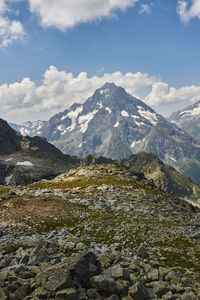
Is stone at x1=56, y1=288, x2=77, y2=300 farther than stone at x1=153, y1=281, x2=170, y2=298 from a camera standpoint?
No

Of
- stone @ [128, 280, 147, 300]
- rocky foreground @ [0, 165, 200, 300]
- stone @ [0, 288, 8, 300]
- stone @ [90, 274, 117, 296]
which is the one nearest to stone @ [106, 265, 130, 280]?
rocky foreground @ [0, 165, 200, 300]

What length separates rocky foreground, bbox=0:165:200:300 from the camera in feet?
44.0

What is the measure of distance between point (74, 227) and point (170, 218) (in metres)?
16.3

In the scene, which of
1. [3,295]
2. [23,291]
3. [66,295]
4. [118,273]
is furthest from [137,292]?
[3,295]

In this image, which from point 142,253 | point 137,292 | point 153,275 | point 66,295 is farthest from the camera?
point 142,253

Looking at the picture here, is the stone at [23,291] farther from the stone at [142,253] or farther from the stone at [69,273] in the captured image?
the stone at [142,253]

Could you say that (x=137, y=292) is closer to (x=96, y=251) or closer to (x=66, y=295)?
(x=66, y=295)

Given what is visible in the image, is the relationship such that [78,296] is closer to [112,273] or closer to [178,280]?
[112,273]

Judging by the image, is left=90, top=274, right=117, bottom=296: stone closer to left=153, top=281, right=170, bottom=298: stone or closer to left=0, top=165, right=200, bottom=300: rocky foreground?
left=0, top=165, right=200, bottom=300: rocky foreground

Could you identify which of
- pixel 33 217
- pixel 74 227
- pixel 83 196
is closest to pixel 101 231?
pixel 74 227

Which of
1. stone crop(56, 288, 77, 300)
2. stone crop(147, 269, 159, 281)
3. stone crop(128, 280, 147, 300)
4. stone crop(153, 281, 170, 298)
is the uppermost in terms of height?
stone crop(56, 288, 77, 300)

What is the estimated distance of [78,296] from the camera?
41.6ft

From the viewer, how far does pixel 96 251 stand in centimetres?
2066

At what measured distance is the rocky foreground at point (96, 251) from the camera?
1341 cm
